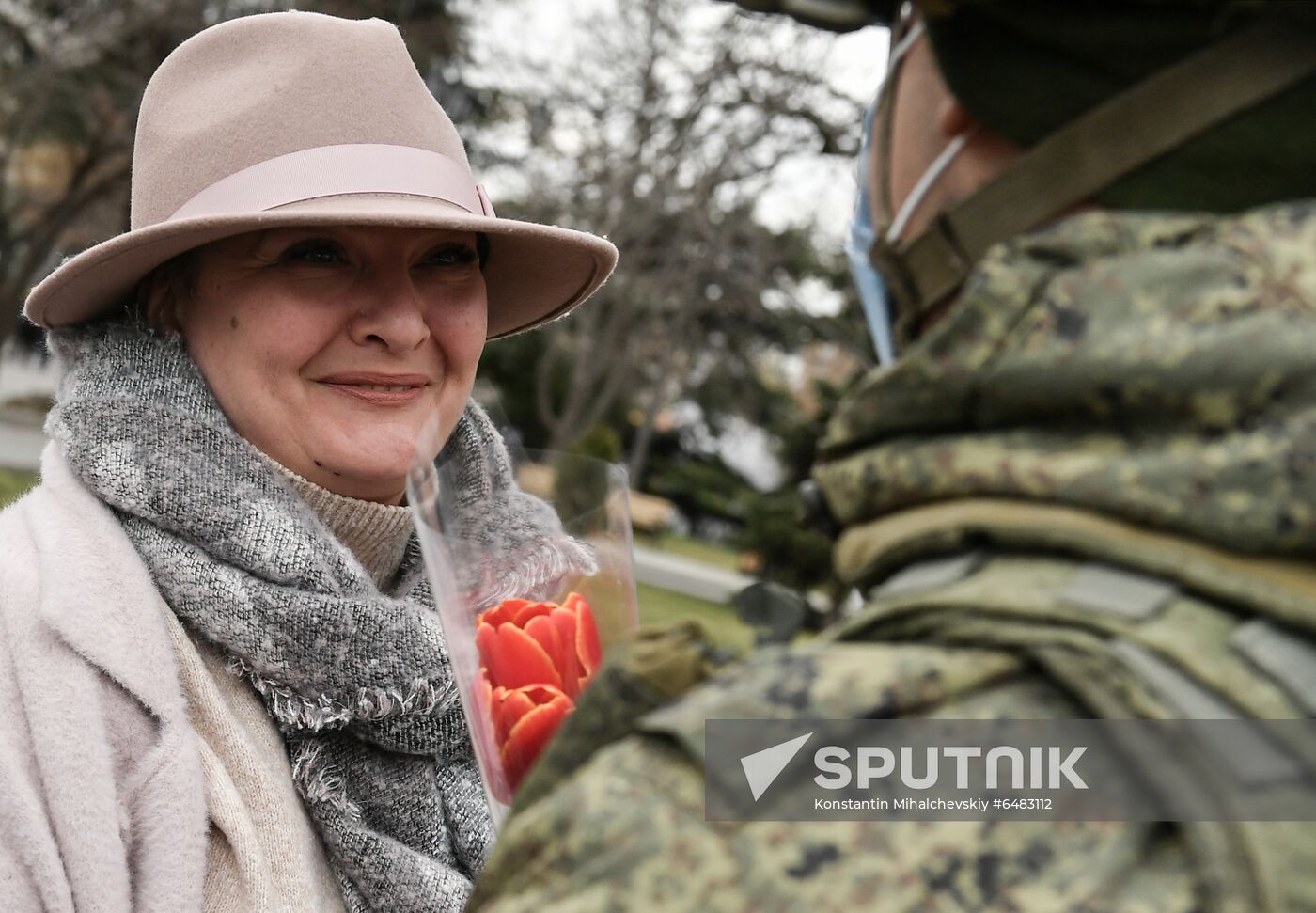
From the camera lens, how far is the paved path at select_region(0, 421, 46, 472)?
54.1 feet

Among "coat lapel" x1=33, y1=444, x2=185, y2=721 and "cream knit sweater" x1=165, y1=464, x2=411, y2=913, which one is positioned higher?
"coat lapel" x1=33, y1=444, x2=185, y2=721

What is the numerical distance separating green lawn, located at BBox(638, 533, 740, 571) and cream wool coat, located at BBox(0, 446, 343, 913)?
16.3 meters

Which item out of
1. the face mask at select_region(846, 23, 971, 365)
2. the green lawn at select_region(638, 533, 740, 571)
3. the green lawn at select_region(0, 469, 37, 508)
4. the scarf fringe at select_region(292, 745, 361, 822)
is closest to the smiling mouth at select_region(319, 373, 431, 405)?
the scarf fringe at select_region(292, 745, 361, 822)

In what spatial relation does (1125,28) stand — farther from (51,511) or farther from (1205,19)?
(51,511)

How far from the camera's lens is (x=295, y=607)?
6.34 ft

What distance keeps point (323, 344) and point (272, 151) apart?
1.11 ft

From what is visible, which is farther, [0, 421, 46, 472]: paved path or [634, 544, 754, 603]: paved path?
[0, 421, 46, 472]: paved path

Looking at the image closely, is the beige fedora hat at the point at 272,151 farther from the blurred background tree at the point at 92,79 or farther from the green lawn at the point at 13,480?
the green lawn at the point at 13,480

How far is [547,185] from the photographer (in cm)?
1329

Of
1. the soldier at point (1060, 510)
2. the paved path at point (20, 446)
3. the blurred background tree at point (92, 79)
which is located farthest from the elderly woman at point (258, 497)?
the paved path at point (20, 446)

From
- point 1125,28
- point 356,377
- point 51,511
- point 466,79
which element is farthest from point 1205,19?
point 466,79

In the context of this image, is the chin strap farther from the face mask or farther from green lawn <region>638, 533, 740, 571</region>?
green lawn <region>638, 533, 740, 571</region>

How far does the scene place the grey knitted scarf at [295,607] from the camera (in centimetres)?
192

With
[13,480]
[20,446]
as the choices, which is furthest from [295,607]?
[20,446]
